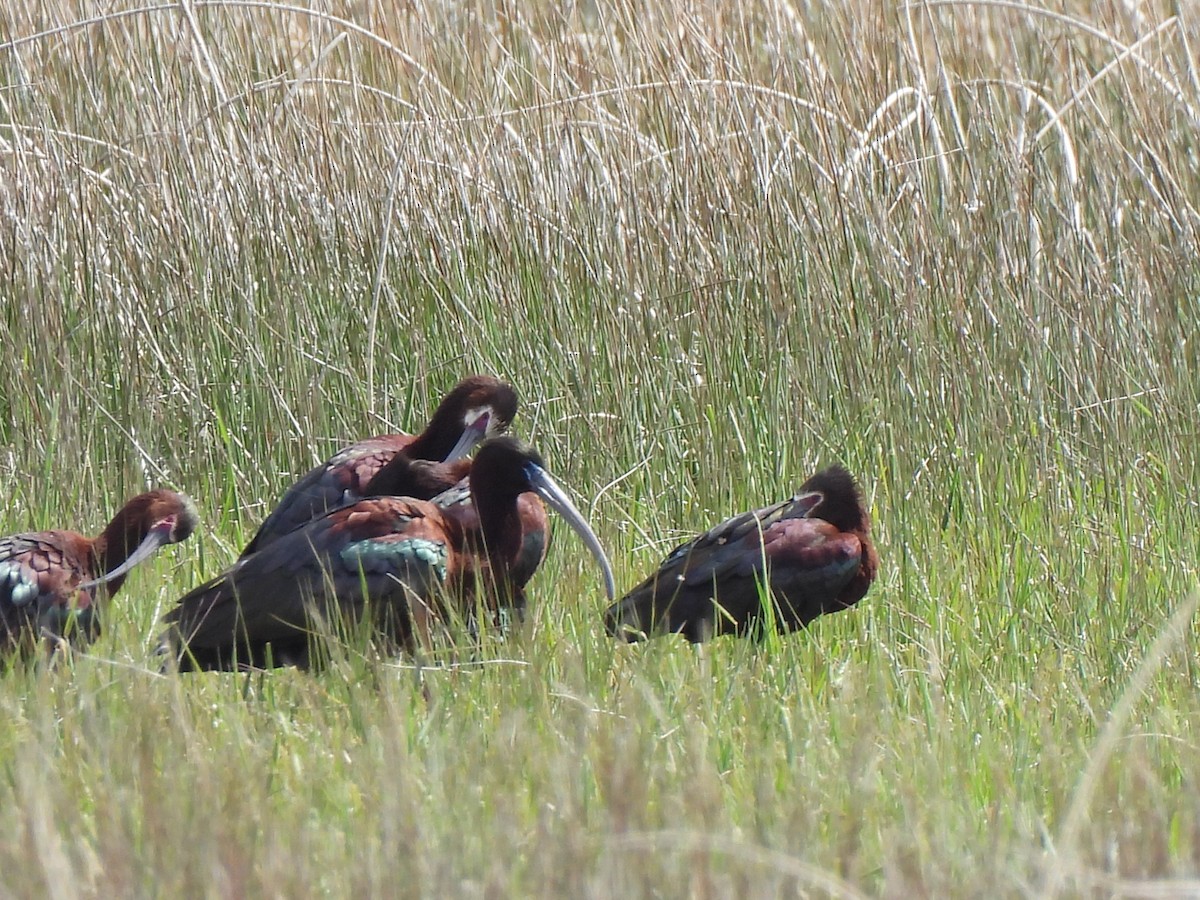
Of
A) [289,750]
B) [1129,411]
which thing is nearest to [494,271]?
[1129,411]

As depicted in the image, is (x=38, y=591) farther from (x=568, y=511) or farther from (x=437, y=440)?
(x=437, y=440)

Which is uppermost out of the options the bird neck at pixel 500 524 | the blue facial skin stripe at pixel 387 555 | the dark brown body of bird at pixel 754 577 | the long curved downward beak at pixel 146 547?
the long curved downward beak at pixel 146 547

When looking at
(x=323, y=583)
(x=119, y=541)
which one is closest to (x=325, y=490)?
(x=119, y=541)

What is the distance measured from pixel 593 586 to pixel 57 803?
1.92 meters

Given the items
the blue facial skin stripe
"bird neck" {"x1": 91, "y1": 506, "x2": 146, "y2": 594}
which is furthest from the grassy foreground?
the blue facial skin stripe

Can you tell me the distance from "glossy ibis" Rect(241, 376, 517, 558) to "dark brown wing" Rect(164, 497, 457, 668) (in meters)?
0.59

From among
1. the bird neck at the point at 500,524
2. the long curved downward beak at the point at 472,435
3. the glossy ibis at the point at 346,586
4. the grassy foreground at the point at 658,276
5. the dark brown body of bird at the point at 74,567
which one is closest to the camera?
the glossy ibis at the point at 346,586

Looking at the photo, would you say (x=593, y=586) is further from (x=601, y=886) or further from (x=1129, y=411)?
(x=601, y=886)

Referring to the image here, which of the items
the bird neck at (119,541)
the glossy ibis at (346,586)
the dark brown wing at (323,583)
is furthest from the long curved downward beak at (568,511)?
the bird neck at (119,541)

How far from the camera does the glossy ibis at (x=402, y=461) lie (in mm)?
4297

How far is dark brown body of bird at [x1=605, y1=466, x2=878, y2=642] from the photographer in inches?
146

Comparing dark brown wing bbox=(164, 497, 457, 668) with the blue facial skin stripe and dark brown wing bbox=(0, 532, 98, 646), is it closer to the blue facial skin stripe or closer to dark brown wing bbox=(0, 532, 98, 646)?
the blue facial skin stripe

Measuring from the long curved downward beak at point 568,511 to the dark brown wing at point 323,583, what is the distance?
0.96ft

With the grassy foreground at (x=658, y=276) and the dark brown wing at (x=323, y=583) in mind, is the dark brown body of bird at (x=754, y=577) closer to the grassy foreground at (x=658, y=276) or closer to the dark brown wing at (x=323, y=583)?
the grassy foreground at (x=658, y=276)
